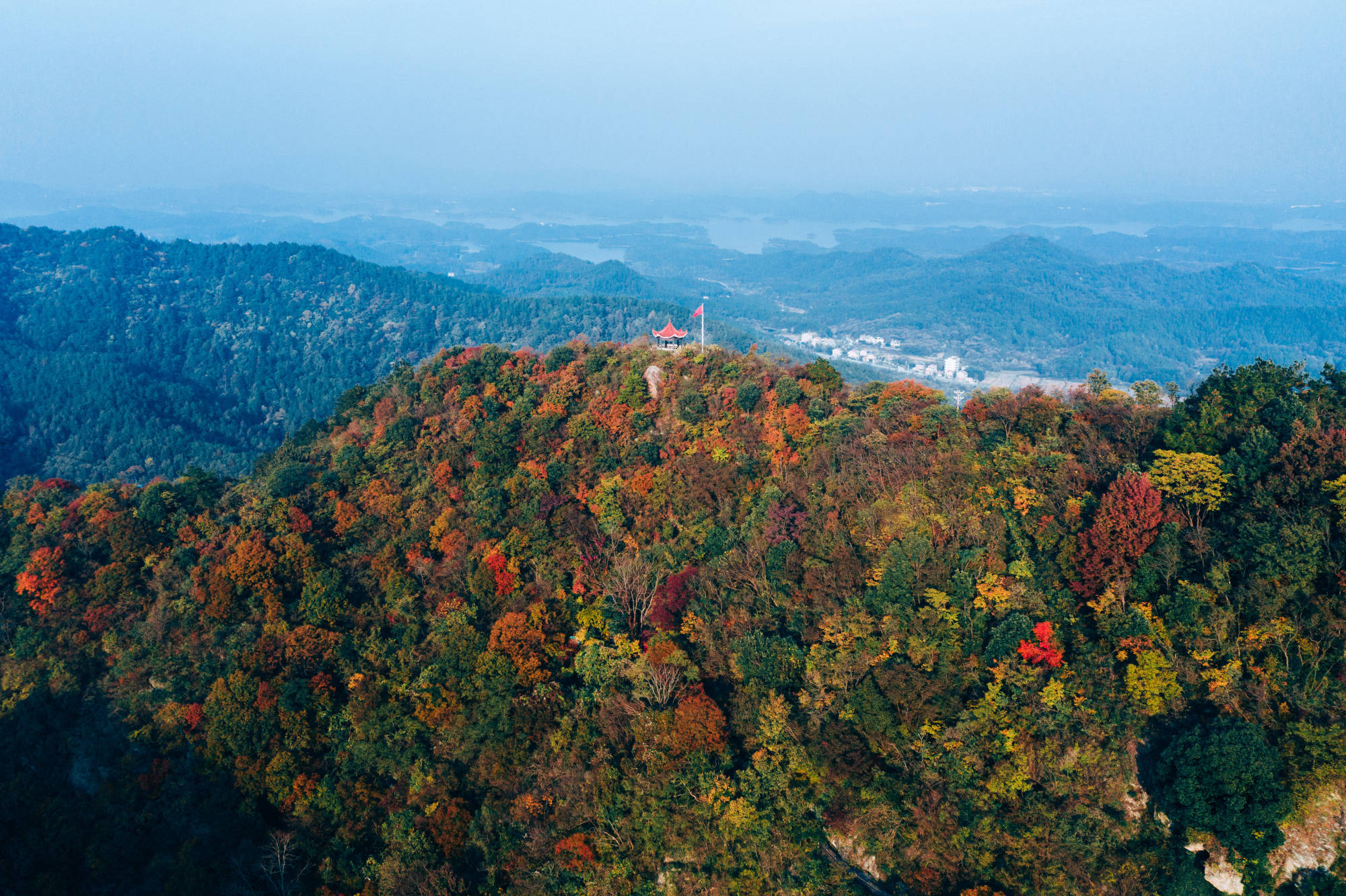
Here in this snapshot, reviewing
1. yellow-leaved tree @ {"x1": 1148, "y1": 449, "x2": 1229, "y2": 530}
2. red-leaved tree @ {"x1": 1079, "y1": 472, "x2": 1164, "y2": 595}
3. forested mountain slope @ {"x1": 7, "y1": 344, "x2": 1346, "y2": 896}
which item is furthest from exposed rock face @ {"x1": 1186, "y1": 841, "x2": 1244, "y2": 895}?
yellow-leaved tree @ {"x1": 1148, "y1": 449, "x2": 1229, "y2": 530}

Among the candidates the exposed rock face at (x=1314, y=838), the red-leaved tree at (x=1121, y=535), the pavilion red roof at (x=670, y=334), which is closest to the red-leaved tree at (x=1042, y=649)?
the red-leaved tree at (x=1121, y=535)

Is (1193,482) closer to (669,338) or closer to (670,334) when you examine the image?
(670,334)

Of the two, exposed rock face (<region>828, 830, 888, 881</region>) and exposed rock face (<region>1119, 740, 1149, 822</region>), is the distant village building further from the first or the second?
exposed rock face (<region>1119, 740, 1149, 822</region>)

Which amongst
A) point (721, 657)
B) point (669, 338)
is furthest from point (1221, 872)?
point (669, 338)

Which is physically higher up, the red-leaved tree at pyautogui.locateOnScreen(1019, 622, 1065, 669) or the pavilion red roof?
the pavilion red roof

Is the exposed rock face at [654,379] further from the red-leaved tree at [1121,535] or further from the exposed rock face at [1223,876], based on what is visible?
the exposed rock face at [1223,876]

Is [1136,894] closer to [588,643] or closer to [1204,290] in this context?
[588,643]

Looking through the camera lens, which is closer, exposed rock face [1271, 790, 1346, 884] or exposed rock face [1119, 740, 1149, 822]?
exposed rock face [1271, 790, 1346, 884]

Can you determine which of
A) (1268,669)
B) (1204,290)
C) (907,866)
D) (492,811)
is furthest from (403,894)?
(1204,290)
